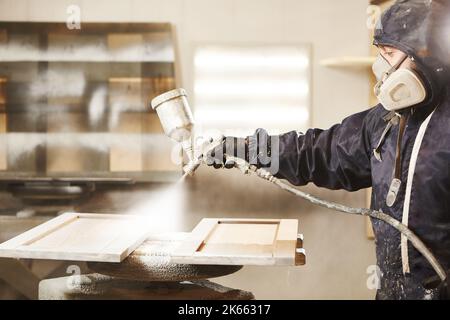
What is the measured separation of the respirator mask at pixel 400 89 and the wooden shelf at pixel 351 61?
1310mm

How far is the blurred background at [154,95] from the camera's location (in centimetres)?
317

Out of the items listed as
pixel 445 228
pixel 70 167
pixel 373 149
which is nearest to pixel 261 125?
pixel 70 167

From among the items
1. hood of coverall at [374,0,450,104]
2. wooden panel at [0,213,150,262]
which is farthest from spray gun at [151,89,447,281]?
hood of coverall at [374,0,450,104]

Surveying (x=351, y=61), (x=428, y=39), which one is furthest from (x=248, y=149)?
(x=351, y=61)

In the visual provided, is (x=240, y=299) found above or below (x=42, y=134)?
below

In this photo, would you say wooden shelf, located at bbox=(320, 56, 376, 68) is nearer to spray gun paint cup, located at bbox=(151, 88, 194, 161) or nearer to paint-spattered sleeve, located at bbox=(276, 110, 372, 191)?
paint-spattered sleeve, located at bbox=(276, 110, 372, 191)

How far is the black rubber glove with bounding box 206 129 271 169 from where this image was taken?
200cm

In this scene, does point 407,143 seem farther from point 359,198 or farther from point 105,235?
point 359,198

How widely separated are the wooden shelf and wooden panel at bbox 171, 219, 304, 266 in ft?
4.30

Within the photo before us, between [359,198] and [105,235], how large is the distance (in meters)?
1.90

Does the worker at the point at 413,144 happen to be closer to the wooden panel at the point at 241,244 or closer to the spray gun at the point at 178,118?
the wooden panel at the point at 241,244

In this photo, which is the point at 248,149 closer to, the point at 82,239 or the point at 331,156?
the point at 331,156

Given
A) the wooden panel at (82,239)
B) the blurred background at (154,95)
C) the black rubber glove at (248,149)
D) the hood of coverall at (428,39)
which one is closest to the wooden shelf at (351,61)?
the blurred background at (154,95)
